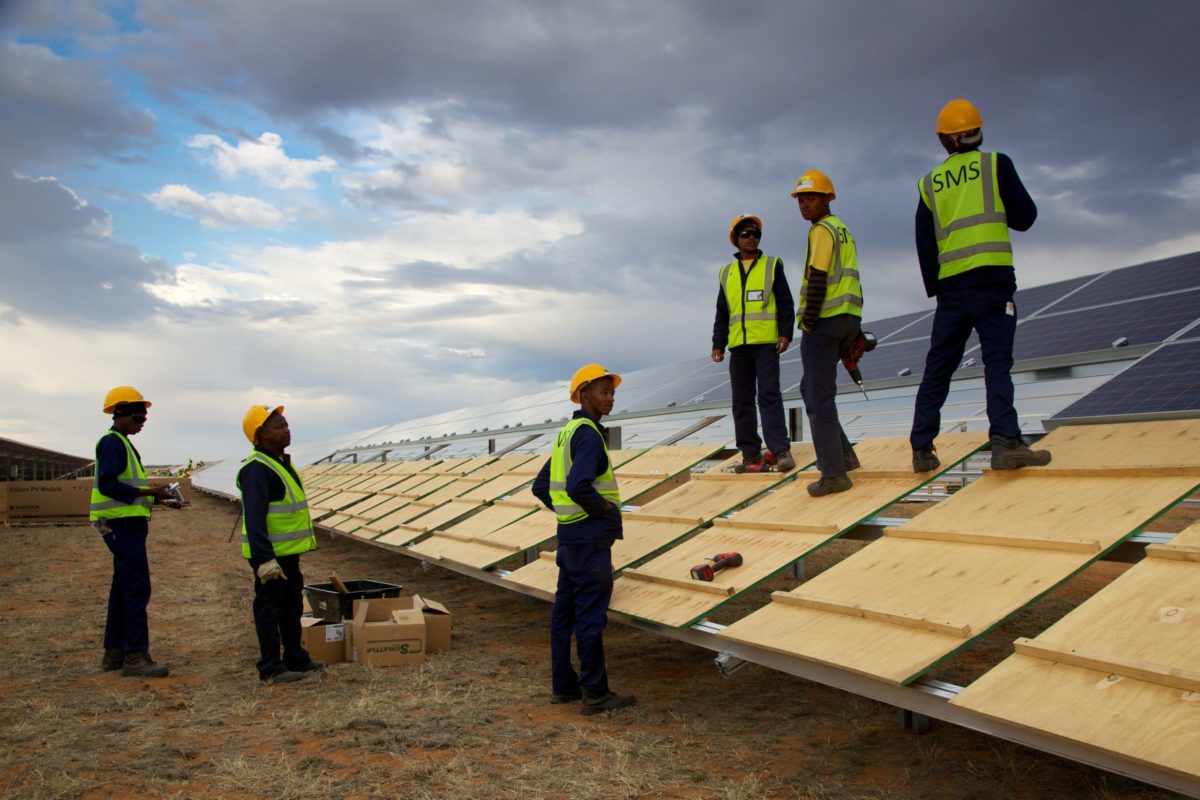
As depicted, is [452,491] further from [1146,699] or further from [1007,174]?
[1146,699]

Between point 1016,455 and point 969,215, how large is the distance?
1459 millimetres

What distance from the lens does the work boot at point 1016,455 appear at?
17.3ft

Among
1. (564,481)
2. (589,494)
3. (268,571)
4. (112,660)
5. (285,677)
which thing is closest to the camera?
(589,494)

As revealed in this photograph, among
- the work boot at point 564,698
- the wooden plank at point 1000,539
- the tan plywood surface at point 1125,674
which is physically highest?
the wooden plank at point 1000,539

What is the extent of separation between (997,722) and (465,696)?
3.86 metres

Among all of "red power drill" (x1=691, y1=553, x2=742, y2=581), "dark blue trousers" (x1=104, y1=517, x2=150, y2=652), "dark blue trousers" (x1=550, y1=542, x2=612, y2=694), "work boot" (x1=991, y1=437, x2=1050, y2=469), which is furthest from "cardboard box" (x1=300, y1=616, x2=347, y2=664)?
"work boot" (x1=991, y1=437, x2=1050, y2=469)

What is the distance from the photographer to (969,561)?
15.0 feet

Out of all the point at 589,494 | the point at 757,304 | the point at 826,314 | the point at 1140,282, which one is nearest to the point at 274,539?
the point at 589,494

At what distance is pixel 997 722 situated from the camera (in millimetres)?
3396

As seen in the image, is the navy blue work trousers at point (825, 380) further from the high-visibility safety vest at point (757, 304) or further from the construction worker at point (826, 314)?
the high-visibility safety vest at point (757, 304)

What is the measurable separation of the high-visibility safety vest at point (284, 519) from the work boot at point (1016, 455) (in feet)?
16.3

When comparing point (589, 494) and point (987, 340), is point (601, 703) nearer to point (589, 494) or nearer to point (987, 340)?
point (589, 494)

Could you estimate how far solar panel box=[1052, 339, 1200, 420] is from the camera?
7.43m

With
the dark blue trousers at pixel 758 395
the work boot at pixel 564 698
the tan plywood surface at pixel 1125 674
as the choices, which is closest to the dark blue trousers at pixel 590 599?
the work boot at pixel 564 698
